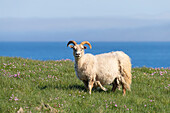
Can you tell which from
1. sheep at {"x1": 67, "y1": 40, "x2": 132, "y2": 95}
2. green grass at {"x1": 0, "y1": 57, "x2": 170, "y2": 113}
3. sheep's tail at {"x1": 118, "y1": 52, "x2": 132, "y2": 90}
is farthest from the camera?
sheep's tail at {"x1": 118, "y1": 52, "x2": 132, "y2": 90}

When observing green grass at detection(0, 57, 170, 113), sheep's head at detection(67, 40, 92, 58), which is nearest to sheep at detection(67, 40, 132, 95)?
sheep's head at detection(67, 40, 92, 58)

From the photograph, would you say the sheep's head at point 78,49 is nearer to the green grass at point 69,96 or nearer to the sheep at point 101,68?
the sheep at point 101,68

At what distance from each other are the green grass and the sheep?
44 cm

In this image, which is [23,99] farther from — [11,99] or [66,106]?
[66,106]

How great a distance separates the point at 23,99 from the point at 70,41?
275 centimetres

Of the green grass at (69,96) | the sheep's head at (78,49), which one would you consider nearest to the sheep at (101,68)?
the sheep's head at (78,49)

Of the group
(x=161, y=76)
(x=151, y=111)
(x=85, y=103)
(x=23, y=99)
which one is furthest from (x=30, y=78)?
(x=161, y=76)

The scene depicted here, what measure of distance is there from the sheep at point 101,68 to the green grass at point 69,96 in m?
0.44

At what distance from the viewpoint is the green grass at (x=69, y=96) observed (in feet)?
A: 23.7

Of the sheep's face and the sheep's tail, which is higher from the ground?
the sheep's face

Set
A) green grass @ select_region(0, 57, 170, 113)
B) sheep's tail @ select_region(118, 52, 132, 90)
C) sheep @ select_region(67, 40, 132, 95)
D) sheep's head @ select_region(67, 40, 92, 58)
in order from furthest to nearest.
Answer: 1. sheep's tail @ select_region(118, 52, 132, 90)
2. sheep @ select_region(67, 40, 132, 95)
3. sheep's head @ select_region(67, 40, 92, 58)
4. green grass @ select_region(0, 57, 170, 113)

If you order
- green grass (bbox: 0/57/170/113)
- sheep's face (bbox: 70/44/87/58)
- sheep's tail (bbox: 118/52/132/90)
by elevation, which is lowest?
green grass (bbox: 0/57/170/113)

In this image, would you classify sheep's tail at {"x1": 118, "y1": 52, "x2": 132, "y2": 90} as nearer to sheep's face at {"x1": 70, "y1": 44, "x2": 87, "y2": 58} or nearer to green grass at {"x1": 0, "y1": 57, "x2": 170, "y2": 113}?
green grass at {"x1": 0, "y1": 57, "x2": 170, "y2": 113}

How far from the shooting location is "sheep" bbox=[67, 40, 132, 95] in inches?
343
